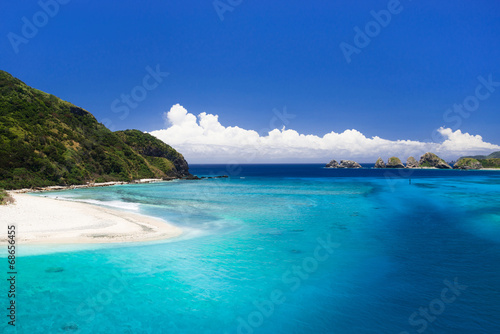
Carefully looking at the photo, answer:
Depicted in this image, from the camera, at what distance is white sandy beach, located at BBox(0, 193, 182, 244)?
22297 millimetres

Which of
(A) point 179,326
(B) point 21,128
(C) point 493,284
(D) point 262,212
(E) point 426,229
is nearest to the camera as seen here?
(A) point 179,326

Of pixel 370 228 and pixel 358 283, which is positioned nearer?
pixel 358 283

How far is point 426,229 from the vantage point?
3077cm

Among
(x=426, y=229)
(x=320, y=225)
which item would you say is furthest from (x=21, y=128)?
(x=426, y=229)

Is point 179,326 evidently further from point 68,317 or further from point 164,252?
→ point 164,252

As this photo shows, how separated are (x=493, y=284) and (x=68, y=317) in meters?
22.1
